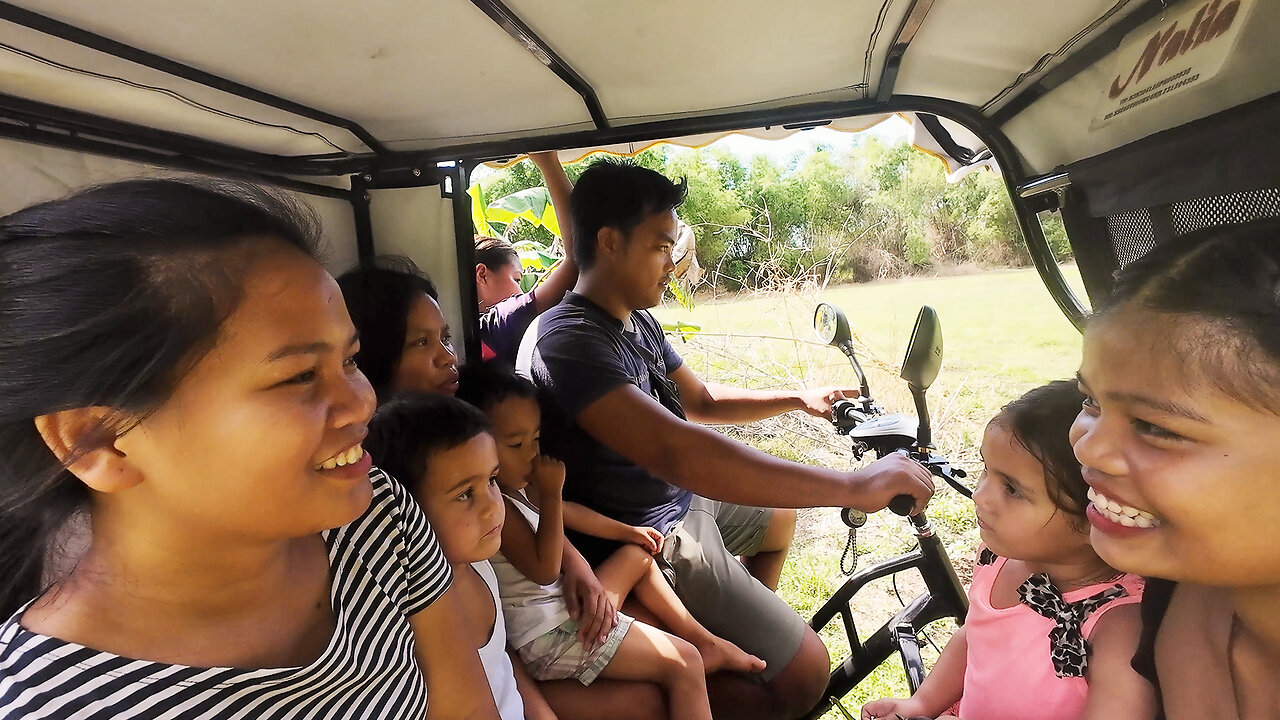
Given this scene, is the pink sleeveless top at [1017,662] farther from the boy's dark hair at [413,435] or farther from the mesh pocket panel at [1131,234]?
the boy's dark hair at [413,435]

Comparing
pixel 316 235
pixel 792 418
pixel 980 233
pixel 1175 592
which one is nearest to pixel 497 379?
pixel 316 235

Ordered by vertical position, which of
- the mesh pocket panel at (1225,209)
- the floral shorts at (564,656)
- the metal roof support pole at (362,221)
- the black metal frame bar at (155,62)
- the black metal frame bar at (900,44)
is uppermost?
the black metal frame bar at (900,44)

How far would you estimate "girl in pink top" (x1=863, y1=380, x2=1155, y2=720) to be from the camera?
1.00 m

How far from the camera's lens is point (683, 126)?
184cm

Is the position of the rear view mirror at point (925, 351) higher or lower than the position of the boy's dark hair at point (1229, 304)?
lower

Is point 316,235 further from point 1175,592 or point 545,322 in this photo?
point 1175,592

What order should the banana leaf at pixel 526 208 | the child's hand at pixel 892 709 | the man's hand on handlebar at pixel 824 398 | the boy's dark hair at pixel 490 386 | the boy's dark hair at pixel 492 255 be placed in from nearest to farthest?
the child's hand at pixel 892 709 → the boy's dark hair at pixel 490 386 → the man's hand on handlebar at pixel 824 398 → the boy's dark hair at pixel 492 255 → the banana leaf at pixel 526 208

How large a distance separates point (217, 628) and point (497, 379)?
0.94 m

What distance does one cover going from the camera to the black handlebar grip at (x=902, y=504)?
141 centimetres

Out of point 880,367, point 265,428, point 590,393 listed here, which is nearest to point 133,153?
point 265,428

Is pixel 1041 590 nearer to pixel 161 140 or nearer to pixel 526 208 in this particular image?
pixel 161 140

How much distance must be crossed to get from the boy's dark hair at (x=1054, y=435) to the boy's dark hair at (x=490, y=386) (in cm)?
112

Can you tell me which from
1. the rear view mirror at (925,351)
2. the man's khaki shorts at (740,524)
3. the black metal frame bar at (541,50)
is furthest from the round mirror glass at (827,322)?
the black metal frame bar at (541,50)

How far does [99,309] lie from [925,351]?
154cm
